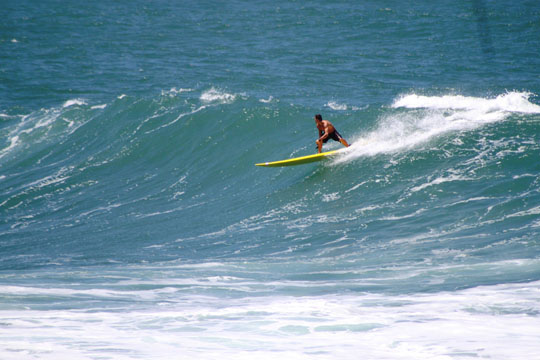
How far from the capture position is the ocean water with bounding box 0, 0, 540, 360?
634 centimetres

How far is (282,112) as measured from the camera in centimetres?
1814

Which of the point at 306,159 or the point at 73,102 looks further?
the point at 73,102

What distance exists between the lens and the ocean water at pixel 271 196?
20.8 ft

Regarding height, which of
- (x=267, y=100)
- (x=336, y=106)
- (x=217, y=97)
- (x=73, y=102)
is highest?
(x=73, y=102)

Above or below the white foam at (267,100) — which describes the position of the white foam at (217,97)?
above

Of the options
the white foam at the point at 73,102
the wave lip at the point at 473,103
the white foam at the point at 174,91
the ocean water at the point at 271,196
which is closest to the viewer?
the ocean water at the point at 271,196

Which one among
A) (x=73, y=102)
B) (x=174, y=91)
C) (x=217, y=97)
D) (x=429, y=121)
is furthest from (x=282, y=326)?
(x=73, y=102)

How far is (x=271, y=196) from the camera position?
→ 13.7 meters

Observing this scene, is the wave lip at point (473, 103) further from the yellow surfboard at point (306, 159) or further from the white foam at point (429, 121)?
the yellow surfboard at point (306, 159)

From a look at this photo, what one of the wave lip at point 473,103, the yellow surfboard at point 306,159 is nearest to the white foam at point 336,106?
the wave lip at point 473,103

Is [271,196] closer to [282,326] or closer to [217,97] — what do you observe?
[282,326]

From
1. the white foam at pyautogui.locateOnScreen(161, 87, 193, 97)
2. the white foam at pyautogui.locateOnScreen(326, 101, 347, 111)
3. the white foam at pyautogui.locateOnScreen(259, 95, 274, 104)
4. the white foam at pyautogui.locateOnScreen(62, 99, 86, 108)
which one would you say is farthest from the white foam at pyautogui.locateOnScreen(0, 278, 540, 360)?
the white foam at pyautogui.locateOnScreen(62, 99, 86, 108)

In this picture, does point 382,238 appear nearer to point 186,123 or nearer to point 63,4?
point 186,123

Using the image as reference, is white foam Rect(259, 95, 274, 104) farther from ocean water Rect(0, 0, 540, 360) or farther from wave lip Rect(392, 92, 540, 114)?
wave lip Rect(392, 92, 540, 114)
